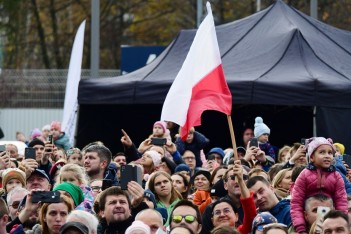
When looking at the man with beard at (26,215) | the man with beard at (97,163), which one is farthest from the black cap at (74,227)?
the man with beard at (97,163)

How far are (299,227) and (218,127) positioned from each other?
42.1 ft

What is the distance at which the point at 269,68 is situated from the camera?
919 inches

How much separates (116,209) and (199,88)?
2903 millimetres

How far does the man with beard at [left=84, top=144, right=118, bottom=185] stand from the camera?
1678cm

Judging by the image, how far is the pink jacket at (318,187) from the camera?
14.0 metres

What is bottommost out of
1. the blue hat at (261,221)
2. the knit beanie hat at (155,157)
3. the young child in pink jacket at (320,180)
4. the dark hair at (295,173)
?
the knit beanie hat at (155,157)

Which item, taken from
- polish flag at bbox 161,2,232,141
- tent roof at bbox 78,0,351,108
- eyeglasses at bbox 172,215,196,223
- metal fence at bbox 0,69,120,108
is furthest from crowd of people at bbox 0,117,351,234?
metal fence at bbox 0,69,120,108

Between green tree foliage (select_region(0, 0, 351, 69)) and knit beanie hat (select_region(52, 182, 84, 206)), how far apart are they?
30054mm

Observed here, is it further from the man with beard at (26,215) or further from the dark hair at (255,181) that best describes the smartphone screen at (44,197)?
the dark hair at (255,181)

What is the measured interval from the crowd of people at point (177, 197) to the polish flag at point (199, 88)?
677 mm

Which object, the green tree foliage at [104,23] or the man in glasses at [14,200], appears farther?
the green tree foliage at [104,23]

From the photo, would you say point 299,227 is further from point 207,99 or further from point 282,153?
point 282,153

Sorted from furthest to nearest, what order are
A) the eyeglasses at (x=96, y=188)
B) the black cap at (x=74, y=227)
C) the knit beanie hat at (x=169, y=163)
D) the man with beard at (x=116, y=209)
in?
the knit beanie hat at (x=169, y=163)
the eyeglasses at (x=96, y=188)
the man with beard at (x=116, y=209)
the black cap at (x=74, y=227)

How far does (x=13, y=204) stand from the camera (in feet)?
47.9
